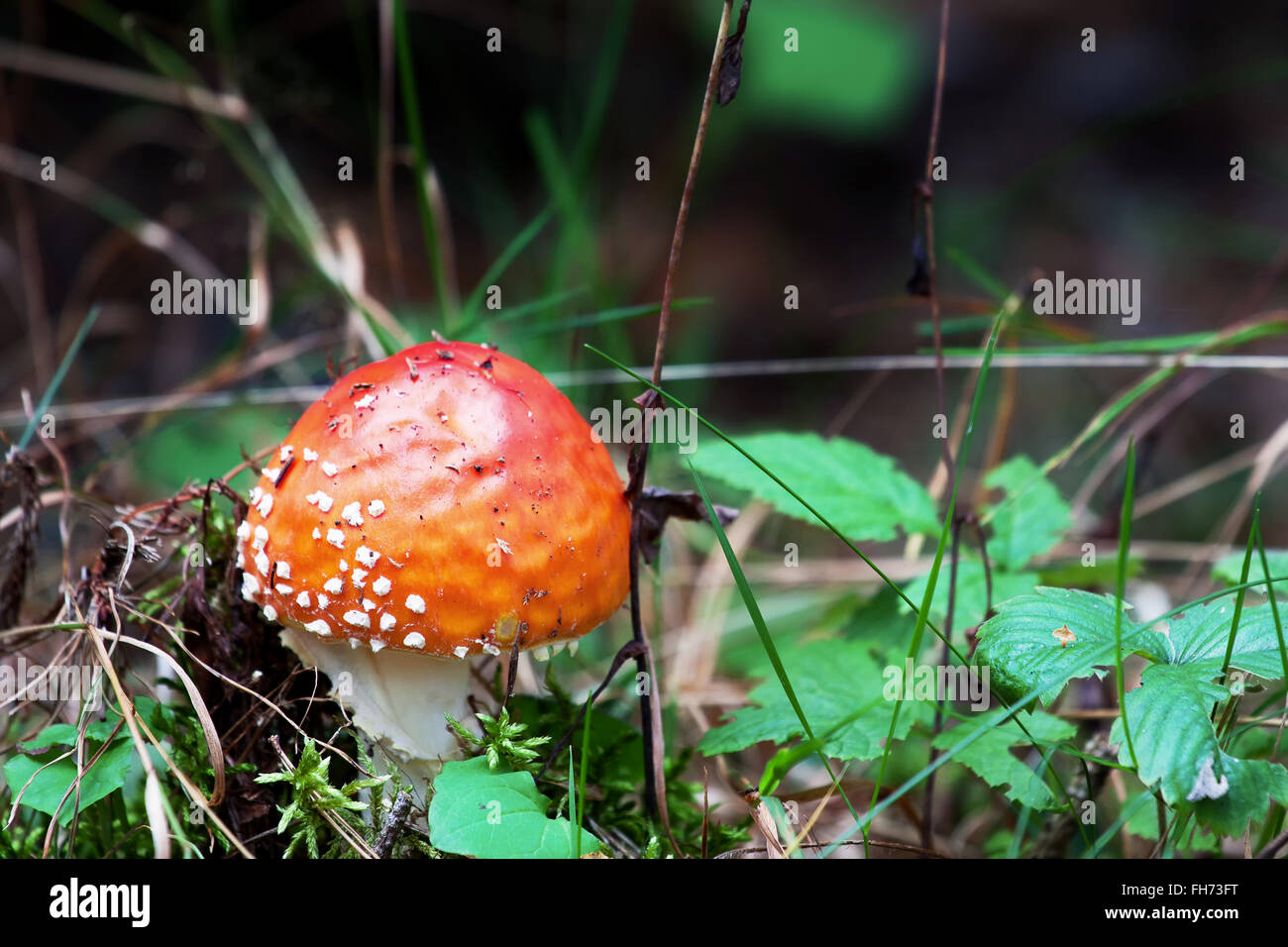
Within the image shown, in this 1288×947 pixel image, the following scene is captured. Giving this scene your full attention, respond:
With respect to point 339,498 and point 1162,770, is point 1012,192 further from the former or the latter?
point 339,498

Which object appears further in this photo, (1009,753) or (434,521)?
(1009,753)

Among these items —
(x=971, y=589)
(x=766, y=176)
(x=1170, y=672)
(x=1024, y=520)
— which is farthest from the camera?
(x=766, y=176)

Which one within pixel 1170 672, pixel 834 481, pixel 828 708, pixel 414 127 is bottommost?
pixel 828 708

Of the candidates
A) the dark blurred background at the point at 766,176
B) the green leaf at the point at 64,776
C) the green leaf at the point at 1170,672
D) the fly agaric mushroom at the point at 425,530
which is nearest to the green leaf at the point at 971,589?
the green leaf at the point at 1170,672

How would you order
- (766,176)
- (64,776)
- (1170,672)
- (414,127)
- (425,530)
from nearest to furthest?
(1170,672) < (425,530) < (64,776) < (414,127) < (766,176)

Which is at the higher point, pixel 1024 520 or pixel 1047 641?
pixel 1024 520

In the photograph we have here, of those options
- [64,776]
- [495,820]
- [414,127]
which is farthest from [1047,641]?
[414,127]

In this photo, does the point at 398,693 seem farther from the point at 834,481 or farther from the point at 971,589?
the point at 971,589
